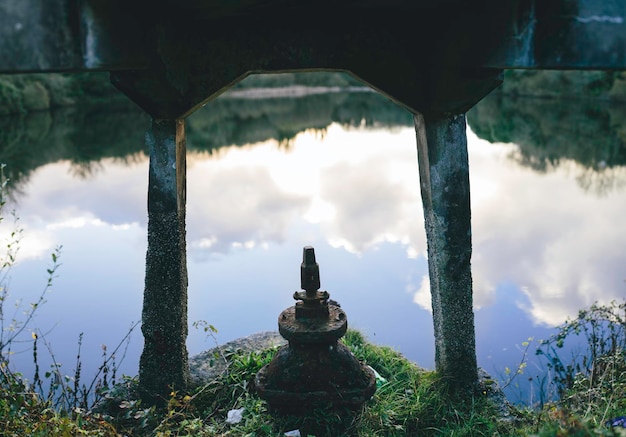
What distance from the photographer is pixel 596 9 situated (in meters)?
3.36

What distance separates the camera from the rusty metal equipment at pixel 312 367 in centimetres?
421

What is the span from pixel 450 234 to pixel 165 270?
2066 mm

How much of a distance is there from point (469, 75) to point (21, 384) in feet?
11.8

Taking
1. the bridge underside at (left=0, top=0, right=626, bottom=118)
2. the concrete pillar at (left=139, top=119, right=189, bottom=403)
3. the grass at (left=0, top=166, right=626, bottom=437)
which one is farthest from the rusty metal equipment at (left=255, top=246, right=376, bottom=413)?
the bridge underside at (left=0, top=0, right=626, bottom=118)

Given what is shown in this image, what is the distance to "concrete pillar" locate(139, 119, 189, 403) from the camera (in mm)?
4309

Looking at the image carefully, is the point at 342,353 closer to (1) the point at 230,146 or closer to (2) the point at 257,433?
(2) the point at 257,433

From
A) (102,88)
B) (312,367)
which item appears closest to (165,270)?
(312,367)

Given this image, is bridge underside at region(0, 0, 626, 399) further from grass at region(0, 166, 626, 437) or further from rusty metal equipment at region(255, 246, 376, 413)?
rusty metal equipment at region(255, 246, 376, 413)

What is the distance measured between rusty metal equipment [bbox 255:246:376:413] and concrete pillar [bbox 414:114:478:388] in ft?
2.25

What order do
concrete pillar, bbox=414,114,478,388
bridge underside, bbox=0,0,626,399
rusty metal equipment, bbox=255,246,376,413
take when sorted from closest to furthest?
bridge underside, bbox=0,0,626,399 → rusty metal equipment, bbox=255,246,376,413 → concrete pillar, bbox=414,114,478,388

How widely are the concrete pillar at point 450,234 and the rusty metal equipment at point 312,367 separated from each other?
68 cm

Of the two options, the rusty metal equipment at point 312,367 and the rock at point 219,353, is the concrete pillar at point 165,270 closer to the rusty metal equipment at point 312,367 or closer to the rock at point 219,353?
the rock at point 219,353

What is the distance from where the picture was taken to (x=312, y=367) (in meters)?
4.25

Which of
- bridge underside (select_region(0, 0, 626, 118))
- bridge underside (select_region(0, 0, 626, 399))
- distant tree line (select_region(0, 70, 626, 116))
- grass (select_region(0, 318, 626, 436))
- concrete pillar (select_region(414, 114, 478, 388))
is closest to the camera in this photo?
bridge underside (select_region(0, 0, 626, 118))
